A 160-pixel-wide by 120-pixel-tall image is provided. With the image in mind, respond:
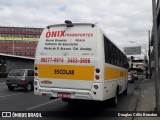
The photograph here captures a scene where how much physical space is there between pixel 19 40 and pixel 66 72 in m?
134

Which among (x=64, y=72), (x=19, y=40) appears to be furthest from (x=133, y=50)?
(x=19, y=40)

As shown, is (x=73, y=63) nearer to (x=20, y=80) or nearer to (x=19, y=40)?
(x=20, y=80)

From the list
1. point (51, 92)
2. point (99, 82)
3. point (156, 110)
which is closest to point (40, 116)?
point (51, 92)

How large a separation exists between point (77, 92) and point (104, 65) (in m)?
1.34

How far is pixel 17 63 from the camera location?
191 feet

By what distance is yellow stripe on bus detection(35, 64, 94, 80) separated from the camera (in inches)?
451

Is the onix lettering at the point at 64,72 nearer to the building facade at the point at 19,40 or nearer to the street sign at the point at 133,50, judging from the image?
the street sign at the point at 133,50

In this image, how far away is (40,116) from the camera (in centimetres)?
1196

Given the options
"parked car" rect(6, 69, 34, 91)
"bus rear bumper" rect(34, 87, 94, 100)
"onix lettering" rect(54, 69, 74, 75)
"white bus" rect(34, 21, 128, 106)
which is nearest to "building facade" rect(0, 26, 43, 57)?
"parked car" rect(6, 69, 34, 91)

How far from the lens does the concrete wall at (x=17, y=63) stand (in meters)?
56.4

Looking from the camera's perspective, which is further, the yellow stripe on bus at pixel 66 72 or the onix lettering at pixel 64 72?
the onix lettering at pixel 64 72

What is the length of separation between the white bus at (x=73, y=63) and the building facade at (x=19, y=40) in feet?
421

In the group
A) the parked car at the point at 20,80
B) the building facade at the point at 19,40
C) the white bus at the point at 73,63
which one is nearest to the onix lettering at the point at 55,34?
the white bus at the point at 73,63

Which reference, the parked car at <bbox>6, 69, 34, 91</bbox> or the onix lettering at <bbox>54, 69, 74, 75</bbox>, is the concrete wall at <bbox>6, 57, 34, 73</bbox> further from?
the onix lettering at <bbox>54, 69, 74, 75</bbox>
